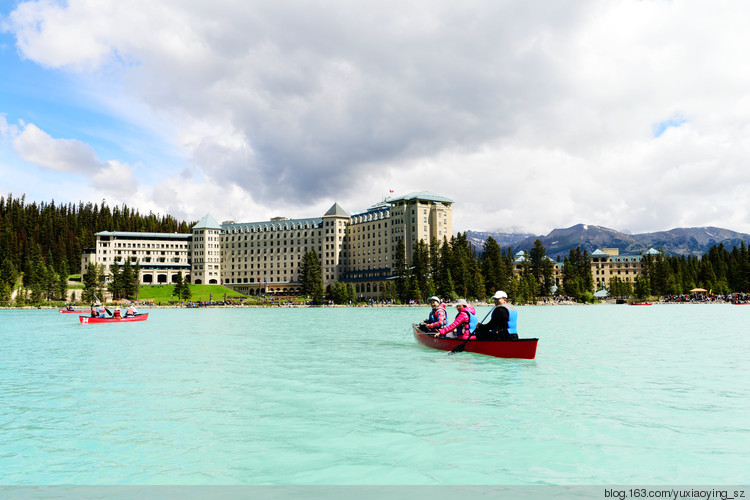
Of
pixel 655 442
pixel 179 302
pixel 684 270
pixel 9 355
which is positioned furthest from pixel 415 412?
pixel 684 270

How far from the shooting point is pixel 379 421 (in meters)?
14.4

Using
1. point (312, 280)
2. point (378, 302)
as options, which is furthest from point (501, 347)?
point (312, 280)

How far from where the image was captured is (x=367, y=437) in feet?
42.2

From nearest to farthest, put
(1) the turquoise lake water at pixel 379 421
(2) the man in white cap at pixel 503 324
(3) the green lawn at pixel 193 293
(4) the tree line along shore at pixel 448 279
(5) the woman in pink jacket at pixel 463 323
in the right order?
(1) the turquoise lake water at pixel 379 421 < (2) the man in white cap at pixel 503 324 < (5) the woman in pink jacket at pixel 463 323 < (4) the tree line along shore at pixel 448 279 < (3) the green lawn at pixel 193 293

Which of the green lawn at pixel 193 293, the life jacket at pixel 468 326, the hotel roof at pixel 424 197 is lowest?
the life jacket at pixel 468 326

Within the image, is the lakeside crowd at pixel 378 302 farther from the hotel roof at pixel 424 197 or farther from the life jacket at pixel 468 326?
the life jacket at pixel 468 326

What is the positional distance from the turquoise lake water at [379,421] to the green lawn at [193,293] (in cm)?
15607

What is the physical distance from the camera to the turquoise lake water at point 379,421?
409 inches

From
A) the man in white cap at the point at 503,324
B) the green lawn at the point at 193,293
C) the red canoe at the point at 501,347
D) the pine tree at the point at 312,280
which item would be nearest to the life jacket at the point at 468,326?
the red canoe at the point at 501,347

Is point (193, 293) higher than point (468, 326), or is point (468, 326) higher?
point (193, 293)

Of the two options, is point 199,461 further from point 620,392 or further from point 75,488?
point 620,392

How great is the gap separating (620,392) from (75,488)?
16.1 m

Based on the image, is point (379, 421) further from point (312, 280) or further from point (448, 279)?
point (312, 280)

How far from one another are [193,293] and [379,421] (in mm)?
184224
